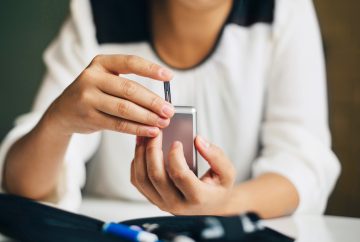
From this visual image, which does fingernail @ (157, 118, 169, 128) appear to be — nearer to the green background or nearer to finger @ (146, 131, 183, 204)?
finger @ (146, 131, 183, 204)

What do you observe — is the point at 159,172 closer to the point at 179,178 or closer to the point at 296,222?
the point at 179,178

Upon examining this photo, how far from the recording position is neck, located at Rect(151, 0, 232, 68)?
51 cm

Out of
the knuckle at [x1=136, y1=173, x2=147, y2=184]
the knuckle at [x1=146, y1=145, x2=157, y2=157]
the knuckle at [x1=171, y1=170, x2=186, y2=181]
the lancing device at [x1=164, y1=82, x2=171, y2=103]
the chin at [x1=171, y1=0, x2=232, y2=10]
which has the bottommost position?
the knuckle at [x1=136, y1=173, x2=147, y2=184]

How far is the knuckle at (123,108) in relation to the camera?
1.01 feet

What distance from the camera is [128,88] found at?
309 mm

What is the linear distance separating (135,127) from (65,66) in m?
0.24

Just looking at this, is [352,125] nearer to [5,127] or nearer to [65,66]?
[65,66]

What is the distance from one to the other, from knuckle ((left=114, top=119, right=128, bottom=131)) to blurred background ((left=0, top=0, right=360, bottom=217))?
262mm

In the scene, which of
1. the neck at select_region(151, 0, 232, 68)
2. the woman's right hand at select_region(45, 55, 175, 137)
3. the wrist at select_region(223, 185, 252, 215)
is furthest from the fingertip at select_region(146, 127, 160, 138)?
the neck at select_region(151, 0, 232, 68)

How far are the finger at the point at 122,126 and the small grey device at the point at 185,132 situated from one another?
0.02m

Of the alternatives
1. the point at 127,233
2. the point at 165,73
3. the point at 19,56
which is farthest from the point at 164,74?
the point at 19,56

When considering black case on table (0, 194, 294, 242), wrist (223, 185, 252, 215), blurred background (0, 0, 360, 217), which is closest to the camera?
black case on table (0, 194, 294, 242)

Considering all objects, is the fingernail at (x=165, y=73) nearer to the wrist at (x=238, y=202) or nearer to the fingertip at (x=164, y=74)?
the fingertip at (x=164, y=74)

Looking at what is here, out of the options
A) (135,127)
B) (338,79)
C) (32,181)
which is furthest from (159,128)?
(338,79)
